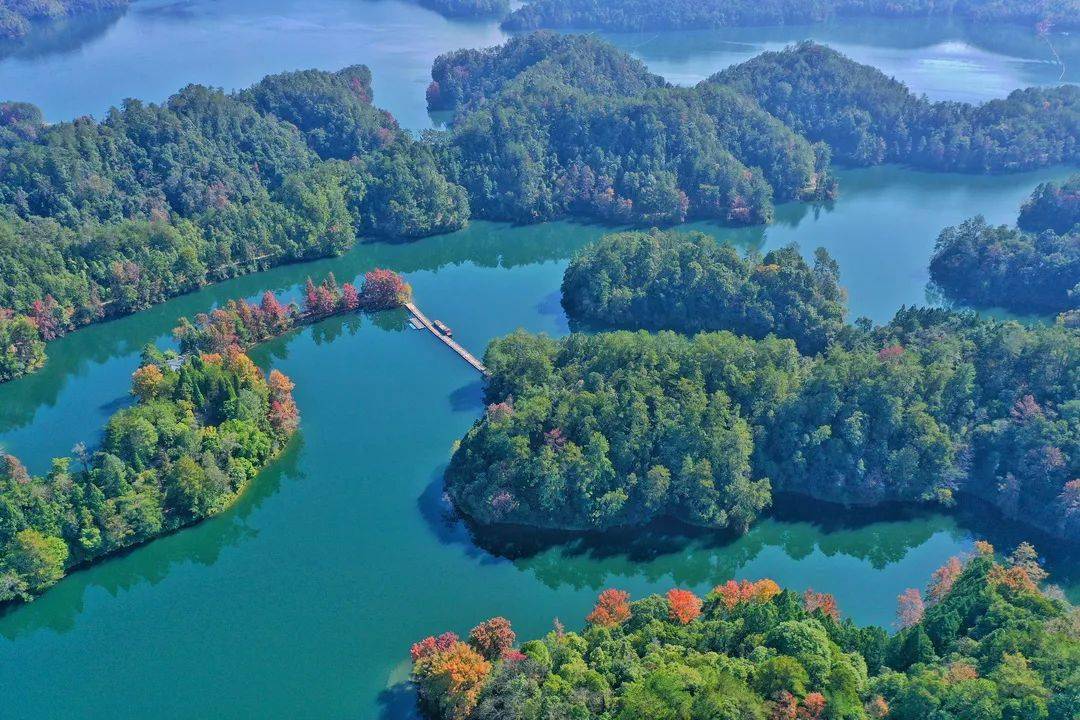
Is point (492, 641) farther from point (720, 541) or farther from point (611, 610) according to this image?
point (720, 541)

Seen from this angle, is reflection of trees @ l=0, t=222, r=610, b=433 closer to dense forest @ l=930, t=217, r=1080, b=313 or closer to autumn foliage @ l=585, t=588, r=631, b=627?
dense forest @ l=930, t=217, r=1080, b=313

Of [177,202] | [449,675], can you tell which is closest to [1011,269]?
[449,675]

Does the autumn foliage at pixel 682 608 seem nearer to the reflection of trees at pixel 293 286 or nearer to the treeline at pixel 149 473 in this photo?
the treeline at pixel 149 473

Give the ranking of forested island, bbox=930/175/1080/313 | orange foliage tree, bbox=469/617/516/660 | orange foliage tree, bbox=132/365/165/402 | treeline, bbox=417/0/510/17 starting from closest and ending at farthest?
orange foliage tree, bbox=469/617/516/660, orange foliage tree, bbox=132/365/165/402, forested island, bbox=930/175/1080/313, treeline, bbox=417/0/510/17

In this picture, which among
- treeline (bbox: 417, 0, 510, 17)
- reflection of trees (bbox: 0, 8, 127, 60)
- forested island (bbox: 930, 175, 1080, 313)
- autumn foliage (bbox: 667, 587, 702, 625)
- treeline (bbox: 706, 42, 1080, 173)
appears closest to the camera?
autumn foliage (bbox: 667, 587, 702, 625)

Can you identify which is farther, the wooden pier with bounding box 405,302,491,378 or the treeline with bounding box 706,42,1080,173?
the treeline with bounding box 706,42,1080,173

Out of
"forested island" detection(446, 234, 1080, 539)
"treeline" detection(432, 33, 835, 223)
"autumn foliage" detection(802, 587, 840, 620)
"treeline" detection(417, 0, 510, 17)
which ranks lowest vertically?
"autumn foliage" detection(802, 587, 840, 620)

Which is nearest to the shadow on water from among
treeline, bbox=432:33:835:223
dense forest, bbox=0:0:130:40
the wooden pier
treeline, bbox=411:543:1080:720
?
treeline, bbox=411:543:1080:720

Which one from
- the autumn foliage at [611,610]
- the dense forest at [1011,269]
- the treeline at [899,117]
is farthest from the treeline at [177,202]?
the autumn foliage at [611,610]
